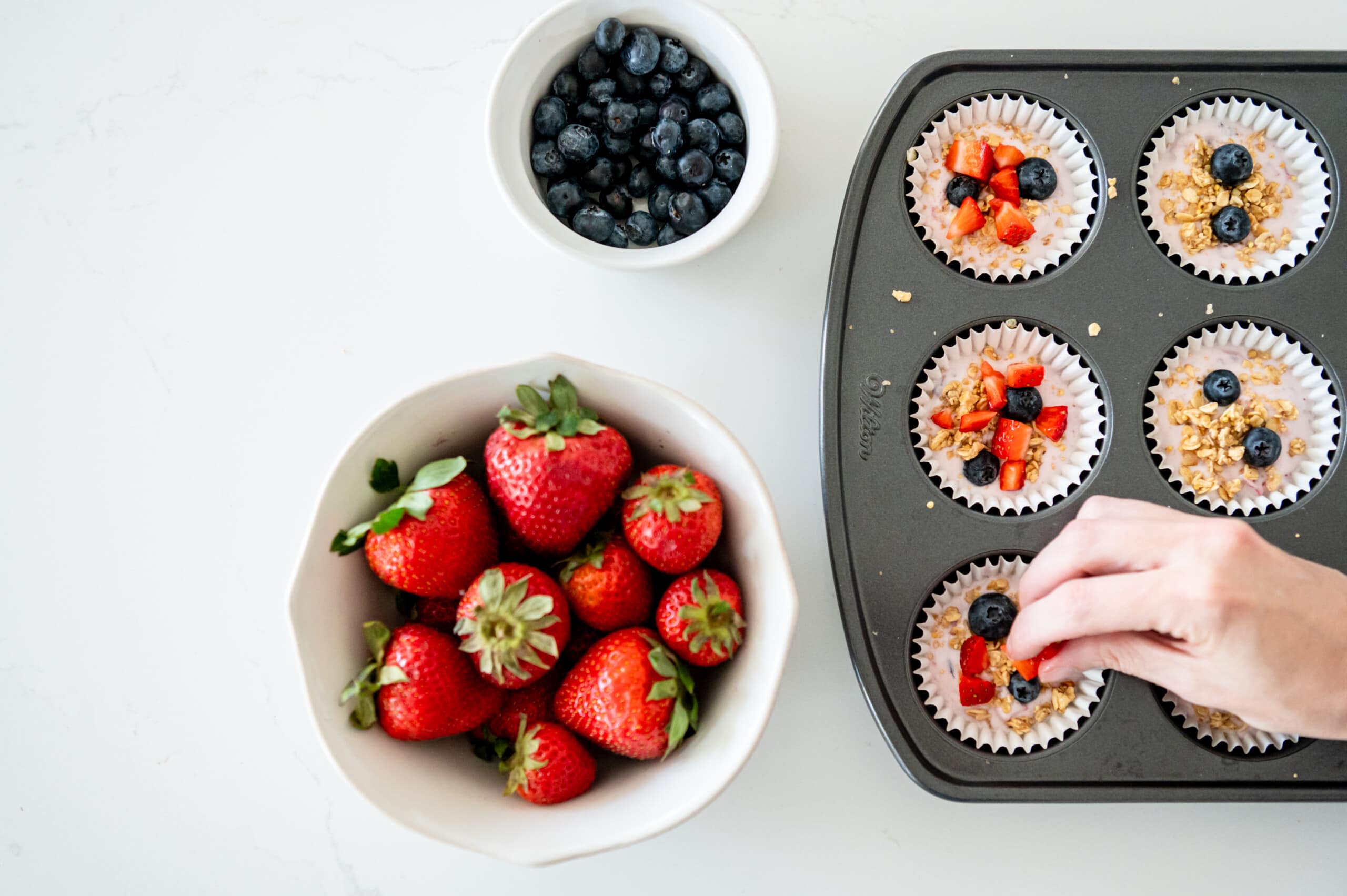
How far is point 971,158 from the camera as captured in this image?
1325 millimetres

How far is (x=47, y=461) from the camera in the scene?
1.46 m

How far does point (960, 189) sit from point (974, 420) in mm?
339

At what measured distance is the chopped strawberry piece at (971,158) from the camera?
132 centimetres

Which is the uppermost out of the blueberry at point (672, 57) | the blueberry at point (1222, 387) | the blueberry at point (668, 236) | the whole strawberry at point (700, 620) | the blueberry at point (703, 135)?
the blueberry at point (672, 57)

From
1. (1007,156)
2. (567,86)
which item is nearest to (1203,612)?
(1007,156)

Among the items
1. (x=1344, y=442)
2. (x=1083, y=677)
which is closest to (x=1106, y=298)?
(x=1344, y=442)

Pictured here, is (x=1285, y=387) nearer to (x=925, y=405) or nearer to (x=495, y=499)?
(x=925, y=405)

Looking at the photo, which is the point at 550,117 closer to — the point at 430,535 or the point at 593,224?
the point at 593,224

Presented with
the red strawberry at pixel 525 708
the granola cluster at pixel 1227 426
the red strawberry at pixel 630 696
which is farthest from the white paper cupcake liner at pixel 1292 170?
the red strawberry at pixel 525 708

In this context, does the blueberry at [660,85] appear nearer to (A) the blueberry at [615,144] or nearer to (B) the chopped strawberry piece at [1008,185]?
(A) the blueberry at [615,144]

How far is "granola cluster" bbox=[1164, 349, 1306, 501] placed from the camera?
1.31 m

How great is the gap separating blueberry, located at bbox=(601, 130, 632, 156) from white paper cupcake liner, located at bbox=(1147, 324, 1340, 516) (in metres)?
0.85

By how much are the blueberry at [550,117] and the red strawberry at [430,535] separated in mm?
552

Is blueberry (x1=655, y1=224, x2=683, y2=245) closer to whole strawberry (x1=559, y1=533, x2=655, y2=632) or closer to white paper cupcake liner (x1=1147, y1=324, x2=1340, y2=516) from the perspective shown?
whole strawberry (x1=559, y1=533, x2=655, y2=632)
